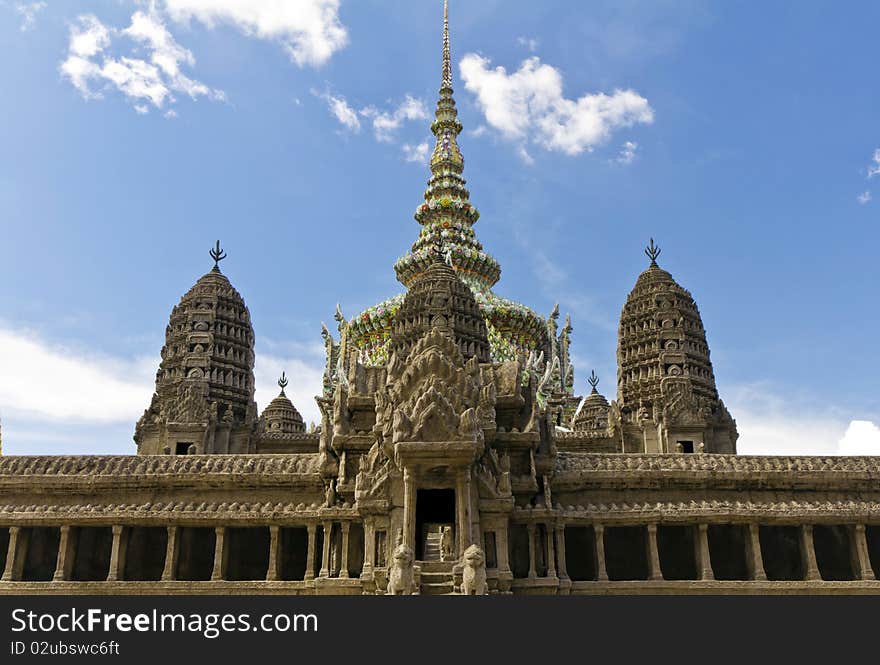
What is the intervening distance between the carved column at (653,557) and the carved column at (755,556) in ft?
9.32

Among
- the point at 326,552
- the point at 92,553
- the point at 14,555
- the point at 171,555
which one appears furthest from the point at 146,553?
the point at 326,552

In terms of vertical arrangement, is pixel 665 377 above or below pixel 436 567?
above

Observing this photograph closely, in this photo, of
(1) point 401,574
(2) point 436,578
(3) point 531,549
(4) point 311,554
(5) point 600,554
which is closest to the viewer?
(1) point 401,574

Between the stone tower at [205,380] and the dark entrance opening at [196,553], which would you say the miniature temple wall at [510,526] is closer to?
the dark entrance opening at [196,553]

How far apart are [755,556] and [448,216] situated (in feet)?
184

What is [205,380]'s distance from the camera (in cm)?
4288

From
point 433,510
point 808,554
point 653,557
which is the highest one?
point 433,510

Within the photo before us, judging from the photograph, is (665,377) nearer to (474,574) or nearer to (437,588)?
(437,588)

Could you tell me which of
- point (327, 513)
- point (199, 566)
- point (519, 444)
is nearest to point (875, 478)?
point (519, 444)

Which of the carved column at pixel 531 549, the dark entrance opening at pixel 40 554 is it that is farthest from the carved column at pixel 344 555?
the dark entrance opening at pixel 40 554

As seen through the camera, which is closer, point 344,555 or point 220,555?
point 344,555

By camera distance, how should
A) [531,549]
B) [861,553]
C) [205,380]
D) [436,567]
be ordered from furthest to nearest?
[205,380] < [861,553] < [531,549] < [436,567]

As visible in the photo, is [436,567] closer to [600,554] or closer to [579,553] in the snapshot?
[600,554]

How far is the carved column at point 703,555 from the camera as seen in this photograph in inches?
1009
